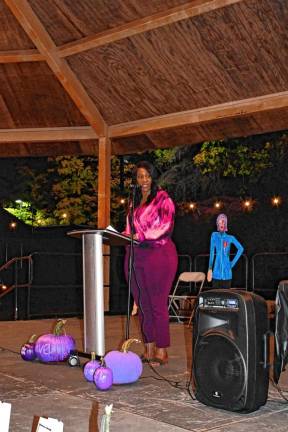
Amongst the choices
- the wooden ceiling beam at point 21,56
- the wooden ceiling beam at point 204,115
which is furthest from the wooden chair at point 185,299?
the wooden ceiling beam at point 21,56

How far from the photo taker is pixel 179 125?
287 inches

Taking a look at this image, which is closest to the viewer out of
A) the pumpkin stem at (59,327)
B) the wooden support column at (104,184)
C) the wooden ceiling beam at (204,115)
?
the pumpkin stem at (59,327)

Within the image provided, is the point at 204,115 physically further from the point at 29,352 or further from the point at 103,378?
the point at 103,378

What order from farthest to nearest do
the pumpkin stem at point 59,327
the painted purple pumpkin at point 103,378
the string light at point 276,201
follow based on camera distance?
the string light at point 276,201, the pumpkin stem at point 59,327, the painted purple pumpkin at point 103,378

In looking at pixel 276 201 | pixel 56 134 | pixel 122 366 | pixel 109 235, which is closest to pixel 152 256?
pixel 109 235

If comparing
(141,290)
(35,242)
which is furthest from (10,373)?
(35,242)

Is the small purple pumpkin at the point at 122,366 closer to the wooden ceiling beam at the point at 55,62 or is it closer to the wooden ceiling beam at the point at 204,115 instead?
the wooden ceiling beam at the point at 204,115

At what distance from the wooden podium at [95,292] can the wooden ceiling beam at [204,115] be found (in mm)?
3328

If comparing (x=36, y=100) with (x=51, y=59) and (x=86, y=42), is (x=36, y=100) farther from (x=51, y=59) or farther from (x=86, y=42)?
(x=86, y=42)

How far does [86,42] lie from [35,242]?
5026mm

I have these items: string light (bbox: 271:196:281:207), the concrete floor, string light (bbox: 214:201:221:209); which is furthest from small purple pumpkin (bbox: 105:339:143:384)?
string light (bbox: 214:201:221:209)

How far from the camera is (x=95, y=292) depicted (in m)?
3.75

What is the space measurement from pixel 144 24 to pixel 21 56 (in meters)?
1.92

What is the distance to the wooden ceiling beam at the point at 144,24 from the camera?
19.0 ft
